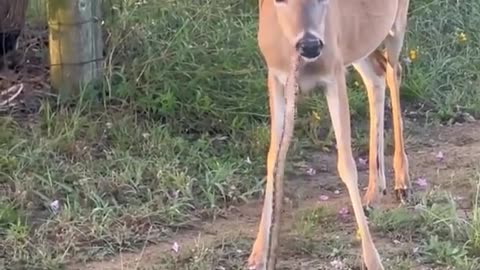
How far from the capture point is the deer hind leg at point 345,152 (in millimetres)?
4652

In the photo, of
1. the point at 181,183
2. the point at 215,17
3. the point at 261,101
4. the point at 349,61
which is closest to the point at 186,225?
the point at 181,183

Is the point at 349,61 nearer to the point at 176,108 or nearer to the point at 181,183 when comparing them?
the point at 181,183

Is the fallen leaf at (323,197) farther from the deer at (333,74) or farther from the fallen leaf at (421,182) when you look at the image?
the fallen leaf at (421,182)

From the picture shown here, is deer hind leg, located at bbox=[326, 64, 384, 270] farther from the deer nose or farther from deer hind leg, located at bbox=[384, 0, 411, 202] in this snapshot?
deer hind leg, located at bbox=[384, 0, 411, 202]

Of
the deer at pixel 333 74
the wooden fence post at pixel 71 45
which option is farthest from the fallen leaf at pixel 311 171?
the wooden fence post at pixel 71 45

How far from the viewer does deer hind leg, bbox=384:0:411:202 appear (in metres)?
5.69

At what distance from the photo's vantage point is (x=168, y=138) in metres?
5.97

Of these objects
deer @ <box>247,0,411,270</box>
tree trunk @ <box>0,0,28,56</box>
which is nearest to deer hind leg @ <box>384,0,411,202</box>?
deer @ <box>247,0,411,270</box>

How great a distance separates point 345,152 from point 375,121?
106 cm

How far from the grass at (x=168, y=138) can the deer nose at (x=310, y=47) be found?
1.14 meters

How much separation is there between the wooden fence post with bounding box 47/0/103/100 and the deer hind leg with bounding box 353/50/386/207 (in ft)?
5.01

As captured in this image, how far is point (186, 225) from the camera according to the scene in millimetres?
5203

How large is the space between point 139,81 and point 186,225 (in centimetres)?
140

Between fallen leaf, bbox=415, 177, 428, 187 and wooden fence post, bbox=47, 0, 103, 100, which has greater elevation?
wooden fence post, bbox=47, 0, 103, 100
